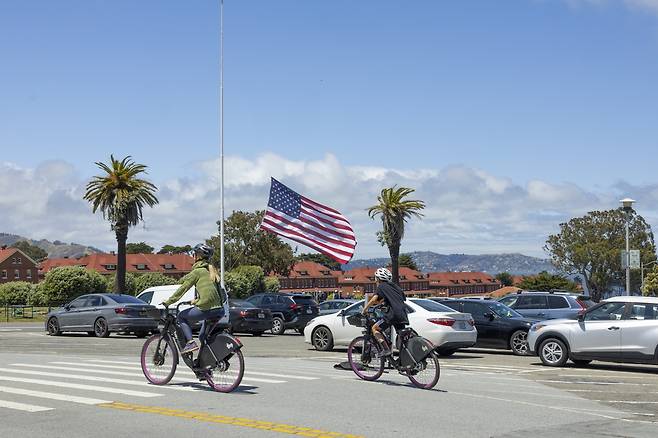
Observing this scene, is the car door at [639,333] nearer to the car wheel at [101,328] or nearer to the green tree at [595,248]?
the car wheel at [101,328]

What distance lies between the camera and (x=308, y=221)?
35.2 metres

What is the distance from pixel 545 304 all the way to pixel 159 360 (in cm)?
1643

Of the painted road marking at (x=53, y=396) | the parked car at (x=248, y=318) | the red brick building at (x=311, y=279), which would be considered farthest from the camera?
the red brick building at (x=311, y=279)

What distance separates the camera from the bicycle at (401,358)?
42.2ft

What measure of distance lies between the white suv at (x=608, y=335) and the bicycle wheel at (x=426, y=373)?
6.46m

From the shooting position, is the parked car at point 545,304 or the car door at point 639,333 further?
the parked car at point 545,304

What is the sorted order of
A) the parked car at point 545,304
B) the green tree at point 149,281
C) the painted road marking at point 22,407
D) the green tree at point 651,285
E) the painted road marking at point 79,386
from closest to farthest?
1. the painted road marking at point 22,407
2. the painted road marking at point 79,386
3. the parked car at point 545,304
4. the green tree at point 149,281
5. the green tree at point 651,285

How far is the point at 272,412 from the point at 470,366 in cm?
878

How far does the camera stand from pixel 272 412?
1025 cm

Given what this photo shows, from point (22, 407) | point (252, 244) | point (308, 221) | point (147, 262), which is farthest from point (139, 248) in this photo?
point (22, 407)

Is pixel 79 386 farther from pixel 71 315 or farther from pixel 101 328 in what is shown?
pixel 71 315

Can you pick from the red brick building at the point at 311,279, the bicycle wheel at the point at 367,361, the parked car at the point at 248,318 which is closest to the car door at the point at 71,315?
the parked car at the point at 248,318

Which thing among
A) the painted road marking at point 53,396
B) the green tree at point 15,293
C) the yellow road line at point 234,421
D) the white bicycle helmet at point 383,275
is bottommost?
the yellow road line at point 234,421

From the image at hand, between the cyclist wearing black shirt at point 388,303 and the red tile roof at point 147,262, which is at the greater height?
the red tile roof at point 147,262
